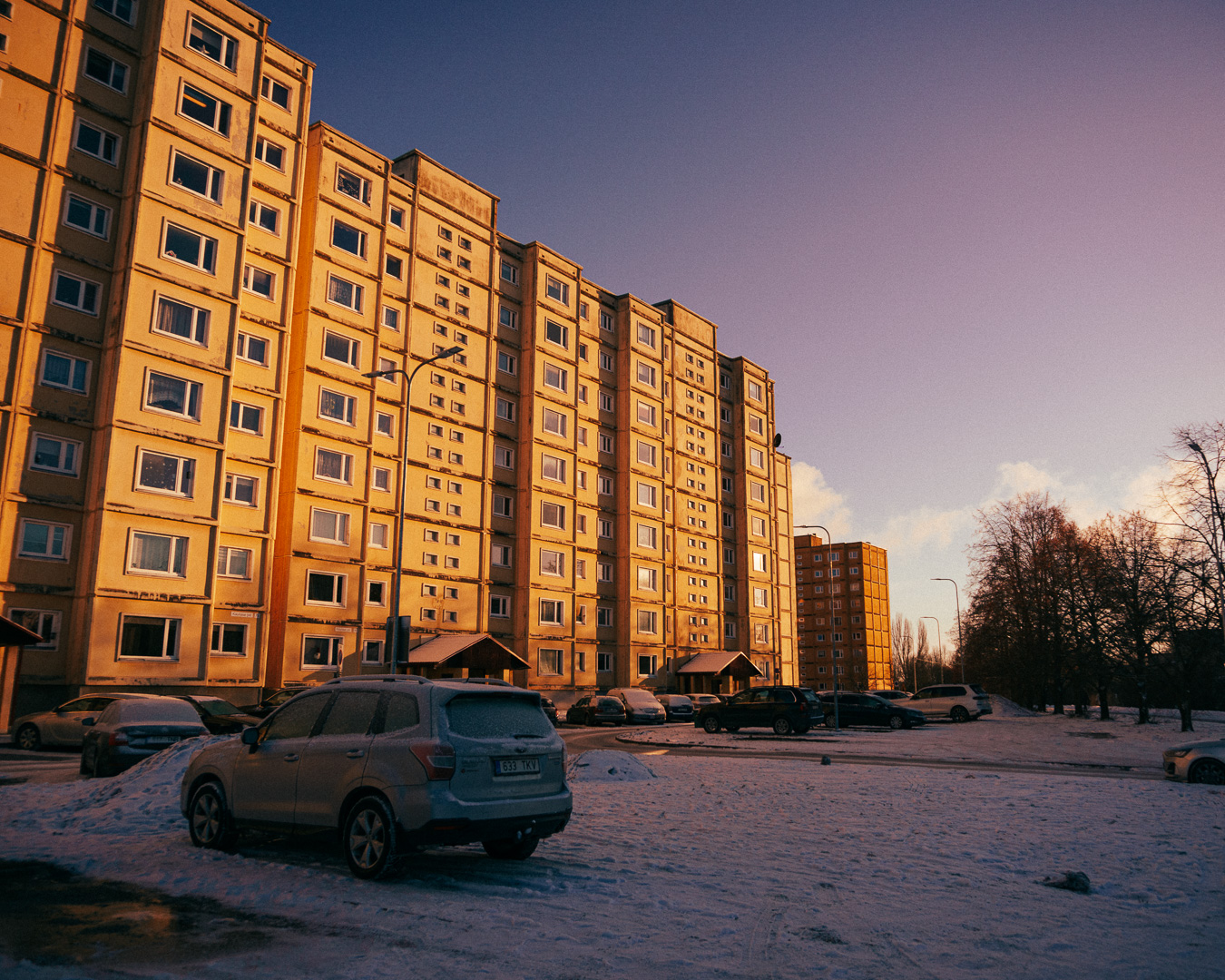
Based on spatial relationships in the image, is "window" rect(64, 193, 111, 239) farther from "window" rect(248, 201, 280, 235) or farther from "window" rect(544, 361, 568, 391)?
"window" rect(544, 361, 568, 391)

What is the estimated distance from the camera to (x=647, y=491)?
54625 mm

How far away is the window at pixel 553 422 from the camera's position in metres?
47.1

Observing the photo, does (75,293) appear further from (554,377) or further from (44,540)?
(554,377)

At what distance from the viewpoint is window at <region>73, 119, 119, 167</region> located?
28.7 metres

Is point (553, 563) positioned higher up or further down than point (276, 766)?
higher up

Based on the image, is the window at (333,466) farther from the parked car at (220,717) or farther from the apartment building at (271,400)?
the parked car at (220,717)

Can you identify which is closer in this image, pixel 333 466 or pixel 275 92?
pixel 275 92

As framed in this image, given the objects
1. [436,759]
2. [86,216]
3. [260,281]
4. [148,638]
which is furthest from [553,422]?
[436,759]

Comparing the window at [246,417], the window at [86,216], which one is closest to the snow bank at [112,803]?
the window at [246,417]

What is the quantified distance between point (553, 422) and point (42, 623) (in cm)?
2692

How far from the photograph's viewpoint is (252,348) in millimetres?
32719

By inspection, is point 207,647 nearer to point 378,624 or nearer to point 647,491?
point 378,624

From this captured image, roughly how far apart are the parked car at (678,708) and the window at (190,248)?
87.2ft

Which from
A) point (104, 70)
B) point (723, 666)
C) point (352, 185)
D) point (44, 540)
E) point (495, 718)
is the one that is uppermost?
point (352, 185)
